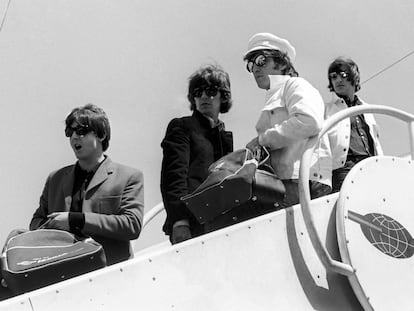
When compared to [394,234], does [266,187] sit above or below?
above

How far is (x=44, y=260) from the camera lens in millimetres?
3148

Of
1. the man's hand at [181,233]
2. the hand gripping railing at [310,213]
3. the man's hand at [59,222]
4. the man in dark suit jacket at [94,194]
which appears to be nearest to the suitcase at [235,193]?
the hand gripping railing at [310,213]

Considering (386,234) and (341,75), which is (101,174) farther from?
(341,75)

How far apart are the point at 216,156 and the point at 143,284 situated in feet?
4.45

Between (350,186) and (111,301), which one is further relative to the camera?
(350,186)

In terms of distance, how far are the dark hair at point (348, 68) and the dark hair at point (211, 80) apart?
2.72ft

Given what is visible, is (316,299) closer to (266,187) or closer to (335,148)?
(266,187)

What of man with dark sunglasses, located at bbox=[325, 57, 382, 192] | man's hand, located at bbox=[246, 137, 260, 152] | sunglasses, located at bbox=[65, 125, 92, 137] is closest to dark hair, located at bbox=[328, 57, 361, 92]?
man with dark sunglasses, located at bbox=[325, 57, 382, 192]

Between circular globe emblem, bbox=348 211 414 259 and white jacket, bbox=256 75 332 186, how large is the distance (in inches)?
13.3

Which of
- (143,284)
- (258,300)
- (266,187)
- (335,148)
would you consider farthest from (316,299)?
(335,148)

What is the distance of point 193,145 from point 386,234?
1166mm

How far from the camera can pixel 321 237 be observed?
3.42 m

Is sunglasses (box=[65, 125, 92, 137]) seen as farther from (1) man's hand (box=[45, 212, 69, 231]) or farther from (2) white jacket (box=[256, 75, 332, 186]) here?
(2) white jacket (box=[256, 75, 332, 186])

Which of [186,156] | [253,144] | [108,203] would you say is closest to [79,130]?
[108,203]
